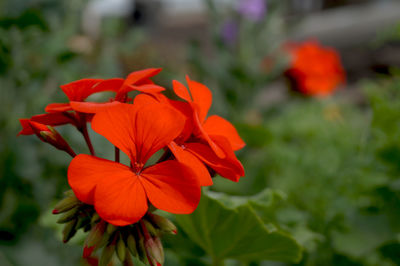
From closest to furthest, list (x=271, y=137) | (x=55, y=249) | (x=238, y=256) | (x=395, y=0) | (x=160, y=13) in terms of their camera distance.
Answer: (x=238, y=256)
(x=55, y=249)
(x=271, y=137)
(x=395, y=0)
(x=160, y=13)

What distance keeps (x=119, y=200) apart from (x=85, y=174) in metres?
0.05

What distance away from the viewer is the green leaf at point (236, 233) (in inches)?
24.8

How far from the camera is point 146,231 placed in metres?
0.52

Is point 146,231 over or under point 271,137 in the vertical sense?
over

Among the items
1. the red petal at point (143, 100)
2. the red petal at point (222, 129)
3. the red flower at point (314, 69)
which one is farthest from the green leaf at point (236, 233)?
the red flower at point (314, 69)

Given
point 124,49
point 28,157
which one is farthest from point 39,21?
point 124,49

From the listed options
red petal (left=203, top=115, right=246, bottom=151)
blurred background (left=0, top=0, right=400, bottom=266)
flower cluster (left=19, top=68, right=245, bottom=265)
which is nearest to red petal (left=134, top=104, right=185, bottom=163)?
flower cluster (left=19, top=68, right=245, bottom=265)

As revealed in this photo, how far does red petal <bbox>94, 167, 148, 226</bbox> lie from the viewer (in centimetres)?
44

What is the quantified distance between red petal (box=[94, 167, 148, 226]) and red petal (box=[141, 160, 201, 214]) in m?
0.02

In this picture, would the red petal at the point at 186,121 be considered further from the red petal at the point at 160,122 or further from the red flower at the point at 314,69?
the red flower at the point at 314,69

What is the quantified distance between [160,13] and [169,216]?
18.3 ft

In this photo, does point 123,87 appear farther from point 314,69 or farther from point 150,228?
point 314,69

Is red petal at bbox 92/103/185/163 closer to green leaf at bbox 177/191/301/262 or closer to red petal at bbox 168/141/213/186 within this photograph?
red petal at bbox 168/141/213/186

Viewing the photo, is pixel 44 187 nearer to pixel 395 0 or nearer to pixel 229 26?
pixel 229 26
